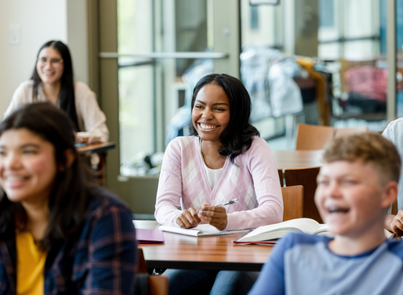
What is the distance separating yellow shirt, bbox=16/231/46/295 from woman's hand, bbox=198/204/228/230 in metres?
0.70

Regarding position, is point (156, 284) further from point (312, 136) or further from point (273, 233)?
point (312, 136)

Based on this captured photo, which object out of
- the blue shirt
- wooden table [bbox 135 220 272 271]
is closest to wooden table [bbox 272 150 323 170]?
wooden table [bbox 135 220 272 271]

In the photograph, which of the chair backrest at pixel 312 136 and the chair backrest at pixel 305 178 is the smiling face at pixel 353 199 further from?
the chair backrest at pixel 312 136

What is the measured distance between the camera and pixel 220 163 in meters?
2.29

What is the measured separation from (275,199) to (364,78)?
509cm

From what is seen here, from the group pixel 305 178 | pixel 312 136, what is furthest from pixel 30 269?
pixel 312 136

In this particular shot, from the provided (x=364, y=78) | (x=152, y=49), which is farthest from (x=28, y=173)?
(x=364, y=78)

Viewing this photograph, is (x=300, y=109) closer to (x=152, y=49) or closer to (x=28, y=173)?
(x=152, y=49)

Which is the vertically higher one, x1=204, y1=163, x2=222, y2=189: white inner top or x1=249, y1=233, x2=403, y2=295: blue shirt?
x1=204, y1=163, x2=222, y2=189: white inner top

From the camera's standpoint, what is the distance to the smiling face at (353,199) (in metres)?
1.22

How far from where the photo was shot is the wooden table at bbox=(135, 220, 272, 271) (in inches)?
63.5

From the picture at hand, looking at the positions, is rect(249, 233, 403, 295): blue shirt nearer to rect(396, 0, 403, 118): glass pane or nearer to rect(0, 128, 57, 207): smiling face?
rect(0, 128, 57, 207): smiling face

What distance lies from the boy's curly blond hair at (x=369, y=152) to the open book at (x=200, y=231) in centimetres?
73

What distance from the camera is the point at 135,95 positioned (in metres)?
4.82
